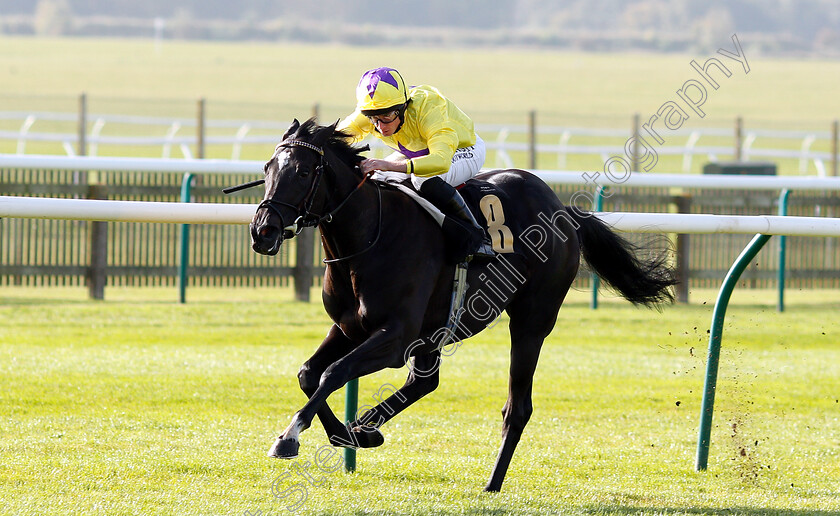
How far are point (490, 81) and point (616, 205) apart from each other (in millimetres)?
46377

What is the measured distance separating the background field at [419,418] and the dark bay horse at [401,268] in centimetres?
46

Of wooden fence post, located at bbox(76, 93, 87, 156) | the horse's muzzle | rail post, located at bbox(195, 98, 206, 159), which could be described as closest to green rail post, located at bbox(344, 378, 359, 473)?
the horse's muzzle

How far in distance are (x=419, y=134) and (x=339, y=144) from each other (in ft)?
1.58

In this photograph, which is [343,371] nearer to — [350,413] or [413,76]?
[350,413]

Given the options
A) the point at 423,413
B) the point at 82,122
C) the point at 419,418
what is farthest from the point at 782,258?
the point at 82,122

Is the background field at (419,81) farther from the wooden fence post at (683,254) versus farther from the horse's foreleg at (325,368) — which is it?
the horse's foreleg at (325,368)

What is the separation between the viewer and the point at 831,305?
436 inches

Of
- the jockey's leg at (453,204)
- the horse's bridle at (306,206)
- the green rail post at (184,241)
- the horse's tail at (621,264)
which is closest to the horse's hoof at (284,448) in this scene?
the horse's bridle at (306,206)

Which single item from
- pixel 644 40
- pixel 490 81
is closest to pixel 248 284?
pixel 490 81

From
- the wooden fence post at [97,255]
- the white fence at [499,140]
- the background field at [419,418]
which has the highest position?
the white fence at [499,140]

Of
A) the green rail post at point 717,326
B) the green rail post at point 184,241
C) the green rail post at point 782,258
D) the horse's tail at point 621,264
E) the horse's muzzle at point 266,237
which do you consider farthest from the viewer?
the green rail post at point 782,258

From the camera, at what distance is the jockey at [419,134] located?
4273 millimetres

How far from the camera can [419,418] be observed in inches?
240

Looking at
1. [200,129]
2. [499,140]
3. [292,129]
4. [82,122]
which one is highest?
[499,140]
